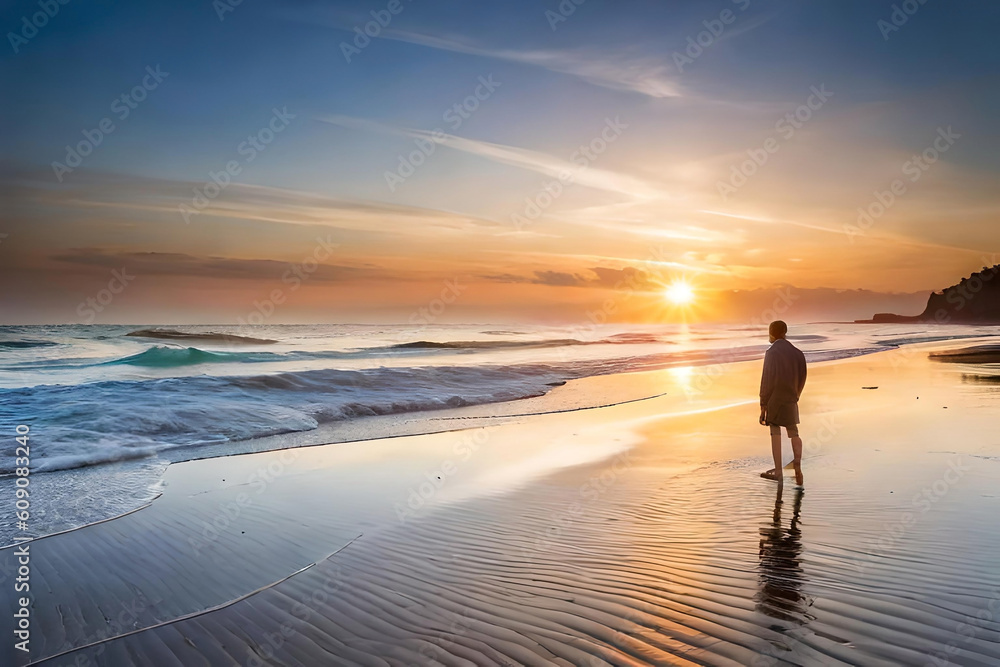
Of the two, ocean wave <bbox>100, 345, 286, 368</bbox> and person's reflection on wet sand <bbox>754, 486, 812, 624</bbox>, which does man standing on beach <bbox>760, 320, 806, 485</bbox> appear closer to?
person's reflection on wet sand <bbox>754, 486, 812, 624</bbox>

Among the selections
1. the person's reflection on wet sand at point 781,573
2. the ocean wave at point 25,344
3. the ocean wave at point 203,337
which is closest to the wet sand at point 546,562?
the person's reflection on wet sand at point 781,573

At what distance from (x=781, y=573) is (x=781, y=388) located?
410cm

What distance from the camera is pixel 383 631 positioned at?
14.3 feet

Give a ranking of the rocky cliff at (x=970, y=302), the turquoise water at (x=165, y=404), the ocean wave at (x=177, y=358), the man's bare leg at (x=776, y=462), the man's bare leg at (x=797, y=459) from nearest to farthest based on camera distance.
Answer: the man's bare leg at (x=797, y=459) → the man's bare leg at (x=776, y=462) → the turquoise water at (x=165, y=404) → the ocean wave at (x=177, y=358) → the rocky cliff at (x=970, y=302)

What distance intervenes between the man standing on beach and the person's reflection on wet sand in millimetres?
1866

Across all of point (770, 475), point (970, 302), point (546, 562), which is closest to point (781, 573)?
point (546, 562)

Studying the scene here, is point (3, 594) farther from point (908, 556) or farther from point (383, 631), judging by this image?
point (908, 556)

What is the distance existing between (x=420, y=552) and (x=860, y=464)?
701 centimetres

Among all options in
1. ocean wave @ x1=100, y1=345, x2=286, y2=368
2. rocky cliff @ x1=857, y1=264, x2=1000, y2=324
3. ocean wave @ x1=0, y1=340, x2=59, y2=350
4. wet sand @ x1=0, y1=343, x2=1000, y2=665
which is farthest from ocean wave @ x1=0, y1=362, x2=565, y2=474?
rocky cliff @ x1=857, y1=264, x2=1000, y2=324

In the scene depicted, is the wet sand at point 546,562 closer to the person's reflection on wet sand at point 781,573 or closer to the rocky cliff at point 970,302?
the person's reflection on wet sand at point 781,573

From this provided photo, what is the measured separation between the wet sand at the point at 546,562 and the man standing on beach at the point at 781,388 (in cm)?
73

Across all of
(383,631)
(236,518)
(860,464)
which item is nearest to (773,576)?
(383,631)

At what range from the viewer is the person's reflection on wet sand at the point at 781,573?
13.6 ft

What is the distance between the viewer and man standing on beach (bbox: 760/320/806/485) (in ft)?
27.1
